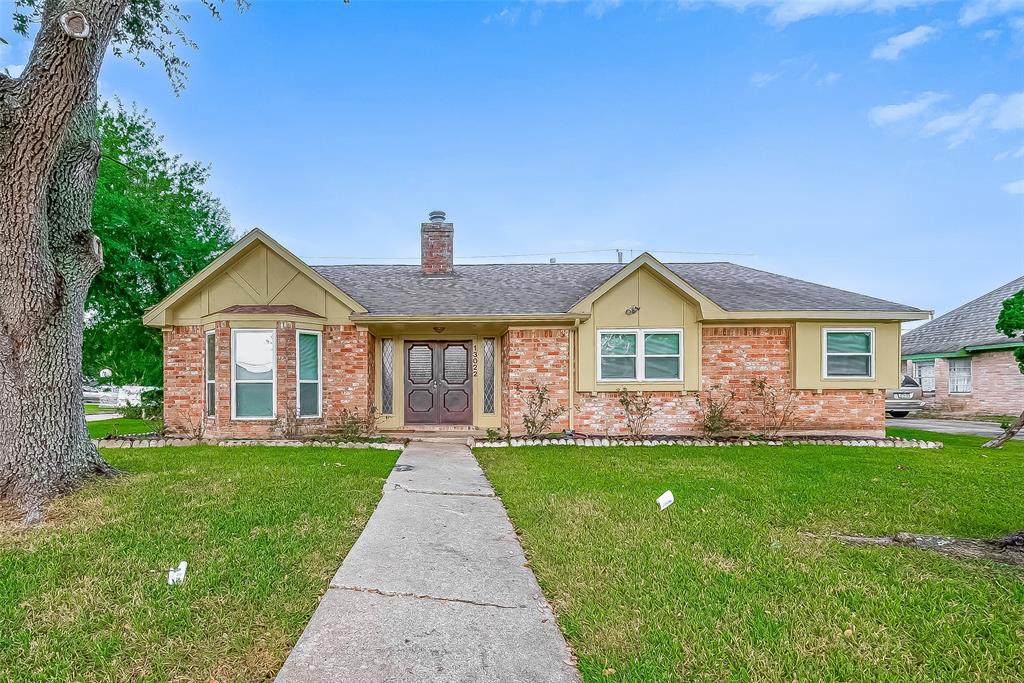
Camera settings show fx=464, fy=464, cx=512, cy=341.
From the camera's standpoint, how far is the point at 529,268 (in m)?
13.9

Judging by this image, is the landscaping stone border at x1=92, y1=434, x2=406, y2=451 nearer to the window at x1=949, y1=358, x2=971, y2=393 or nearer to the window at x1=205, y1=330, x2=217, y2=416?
the window at x1=205, y1=330, x2=217, y2=416

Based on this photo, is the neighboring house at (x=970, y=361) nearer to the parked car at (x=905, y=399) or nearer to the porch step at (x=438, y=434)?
the parked car at (x=905, y=399)

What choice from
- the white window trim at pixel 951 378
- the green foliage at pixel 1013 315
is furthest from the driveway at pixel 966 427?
the green foliage at pixel 1013 315

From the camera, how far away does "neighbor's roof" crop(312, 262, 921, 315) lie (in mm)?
10242

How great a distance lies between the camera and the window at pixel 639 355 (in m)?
10.2

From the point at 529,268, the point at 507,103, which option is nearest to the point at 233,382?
the point at 529,268

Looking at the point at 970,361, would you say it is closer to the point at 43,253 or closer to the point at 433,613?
the point at 433,613

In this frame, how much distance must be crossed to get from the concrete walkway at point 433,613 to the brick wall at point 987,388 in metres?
19.8

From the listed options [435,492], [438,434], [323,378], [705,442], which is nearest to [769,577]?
[435,492]

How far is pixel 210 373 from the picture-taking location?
991 cm

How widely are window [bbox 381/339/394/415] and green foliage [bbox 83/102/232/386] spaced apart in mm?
7052

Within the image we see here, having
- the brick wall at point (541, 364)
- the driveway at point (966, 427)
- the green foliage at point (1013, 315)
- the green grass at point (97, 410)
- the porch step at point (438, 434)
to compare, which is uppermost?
the green foliage at point (1013, 315)

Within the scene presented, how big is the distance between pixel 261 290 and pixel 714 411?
10.1 meters

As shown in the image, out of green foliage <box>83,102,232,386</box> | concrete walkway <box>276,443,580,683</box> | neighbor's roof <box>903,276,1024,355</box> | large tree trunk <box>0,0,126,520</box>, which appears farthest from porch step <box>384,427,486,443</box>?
neighbor's roof <box>903,276,1024,355</box>
